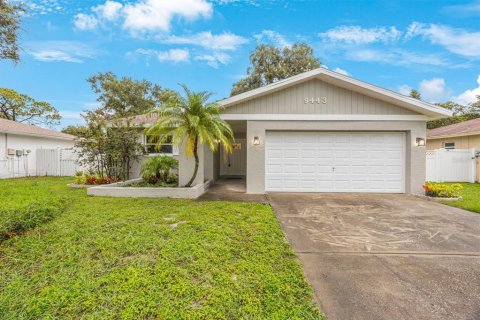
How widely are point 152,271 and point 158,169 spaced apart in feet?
22.2

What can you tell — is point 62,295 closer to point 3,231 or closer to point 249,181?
point 3,231

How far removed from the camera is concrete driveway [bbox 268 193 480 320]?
2553mm

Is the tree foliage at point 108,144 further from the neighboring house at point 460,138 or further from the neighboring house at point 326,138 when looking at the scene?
the neighboring house at point 460,138

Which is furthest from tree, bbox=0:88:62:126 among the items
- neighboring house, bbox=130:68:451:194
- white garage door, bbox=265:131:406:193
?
white garage door, bbox=265:131:406:193

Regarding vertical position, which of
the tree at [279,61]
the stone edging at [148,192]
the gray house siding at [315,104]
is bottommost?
the stone edging at [148,192]

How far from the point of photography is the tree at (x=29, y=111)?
25.2 meters

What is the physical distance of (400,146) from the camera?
364 inches

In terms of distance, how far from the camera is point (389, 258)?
3701 mm

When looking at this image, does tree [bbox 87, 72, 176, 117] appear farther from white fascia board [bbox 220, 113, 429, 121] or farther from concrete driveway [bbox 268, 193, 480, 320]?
concrete driveway [bbox 268, 193, 480, 320]

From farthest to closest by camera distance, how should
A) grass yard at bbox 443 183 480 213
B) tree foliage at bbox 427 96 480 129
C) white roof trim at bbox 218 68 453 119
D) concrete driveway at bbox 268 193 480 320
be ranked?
tree foliage at bbox 427 96 480 129, white roof trim at bbox 218 68 453 119, grass yard at bbox 443 183 480 213, concrete driveway at bbox 268 193 480 320

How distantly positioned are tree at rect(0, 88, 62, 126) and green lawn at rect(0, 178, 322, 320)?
92.5ft

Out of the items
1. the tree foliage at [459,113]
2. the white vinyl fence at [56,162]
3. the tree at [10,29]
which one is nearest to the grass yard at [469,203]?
the tree at [10,29]

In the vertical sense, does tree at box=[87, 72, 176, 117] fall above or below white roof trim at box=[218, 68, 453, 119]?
above

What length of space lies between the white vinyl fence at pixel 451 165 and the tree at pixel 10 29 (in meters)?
19.3
